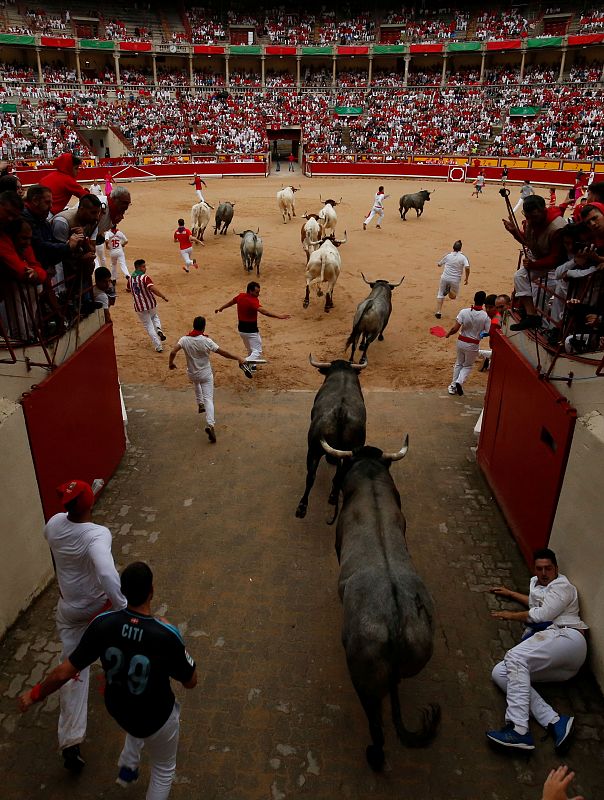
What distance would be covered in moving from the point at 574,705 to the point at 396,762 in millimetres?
1427

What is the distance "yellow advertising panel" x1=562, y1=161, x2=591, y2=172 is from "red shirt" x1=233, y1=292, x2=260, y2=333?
31718 mm

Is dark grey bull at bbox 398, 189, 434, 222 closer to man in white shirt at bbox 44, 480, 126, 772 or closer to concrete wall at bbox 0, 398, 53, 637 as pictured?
concrete wall at bbox 0, 398, 53, 637

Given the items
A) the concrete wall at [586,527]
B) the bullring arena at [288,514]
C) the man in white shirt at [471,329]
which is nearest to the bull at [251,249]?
the bullring arena at [288,514]

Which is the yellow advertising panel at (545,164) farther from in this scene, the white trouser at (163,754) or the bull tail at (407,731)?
the white trouser at (163,754)

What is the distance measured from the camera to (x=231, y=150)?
41.2 meters

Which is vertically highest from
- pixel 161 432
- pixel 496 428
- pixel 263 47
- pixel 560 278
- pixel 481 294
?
pixel 263 47

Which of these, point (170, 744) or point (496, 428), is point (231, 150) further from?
point (170, 744)

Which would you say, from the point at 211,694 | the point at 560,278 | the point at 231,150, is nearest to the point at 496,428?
the point at 560,278

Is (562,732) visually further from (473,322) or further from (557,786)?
(473,322)

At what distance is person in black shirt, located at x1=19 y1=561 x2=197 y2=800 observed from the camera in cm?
285

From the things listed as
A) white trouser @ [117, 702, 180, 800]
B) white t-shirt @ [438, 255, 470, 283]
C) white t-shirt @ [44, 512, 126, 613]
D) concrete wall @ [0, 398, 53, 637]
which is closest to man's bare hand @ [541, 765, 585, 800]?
white trouser @ [117, 702, 180, 800]

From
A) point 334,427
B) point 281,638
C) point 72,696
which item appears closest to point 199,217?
point 334,427

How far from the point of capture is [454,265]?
11625 millimetres

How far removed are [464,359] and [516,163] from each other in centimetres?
3239
